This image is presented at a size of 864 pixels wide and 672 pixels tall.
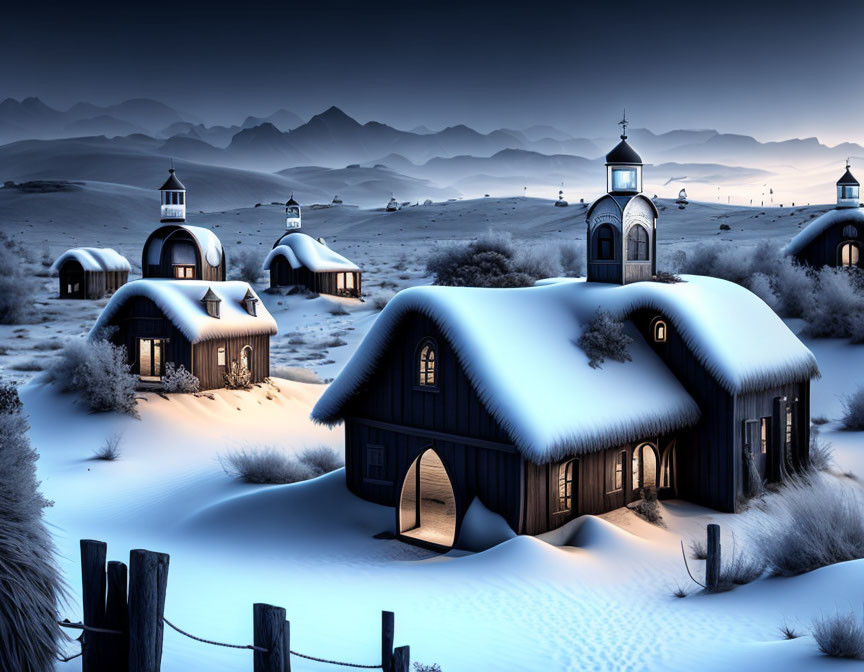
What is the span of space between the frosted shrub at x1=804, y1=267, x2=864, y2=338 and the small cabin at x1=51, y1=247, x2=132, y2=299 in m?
38.6

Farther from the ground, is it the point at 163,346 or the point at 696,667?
the point at 163,346

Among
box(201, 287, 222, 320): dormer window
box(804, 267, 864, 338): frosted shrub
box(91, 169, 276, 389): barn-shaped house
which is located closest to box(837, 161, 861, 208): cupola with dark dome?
box(804, 267, 864, 338): frosted shrub

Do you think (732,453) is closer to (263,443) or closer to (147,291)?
(263,443)

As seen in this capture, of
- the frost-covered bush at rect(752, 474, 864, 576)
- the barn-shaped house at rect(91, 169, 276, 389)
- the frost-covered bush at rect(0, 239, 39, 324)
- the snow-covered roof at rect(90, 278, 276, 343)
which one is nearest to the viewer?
the frost-covered bush at rect(752, 474, 864, 576)

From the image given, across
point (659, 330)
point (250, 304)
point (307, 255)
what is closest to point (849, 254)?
point (659, 330)

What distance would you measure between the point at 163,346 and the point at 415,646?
21629mm

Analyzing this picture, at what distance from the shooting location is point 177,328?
30.2 metres

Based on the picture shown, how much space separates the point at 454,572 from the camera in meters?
14.6

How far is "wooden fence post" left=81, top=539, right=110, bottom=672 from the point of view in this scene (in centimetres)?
868

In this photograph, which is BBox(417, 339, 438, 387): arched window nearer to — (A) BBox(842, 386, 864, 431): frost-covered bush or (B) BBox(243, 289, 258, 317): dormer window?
(A) BBox(842, 386, 864, 431): frost-covered bush

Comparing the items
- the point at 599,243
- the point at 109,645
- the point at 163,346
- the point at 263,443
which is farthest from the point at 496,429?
the point at 163,346

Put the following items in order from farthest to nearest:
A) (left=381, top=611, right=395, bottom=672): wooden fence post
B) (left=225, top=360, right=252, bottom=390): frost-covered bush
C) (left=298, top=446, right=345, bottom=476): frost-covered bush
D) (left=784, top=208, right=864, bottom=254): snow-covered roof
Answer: (left=784, top=208, right=864, bottom=254): snow-covered roof, (left=225, top=360, right=252, bottom=390): frost-covered bush, (left=298, top=446, right=345, bottom=476): frost-covered bush, (left=381, top=611, right=395, bottom=672): wooden fence post

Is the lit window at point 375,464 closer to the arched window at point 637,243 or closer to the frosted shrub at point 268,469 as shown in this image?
the frosted shrub at point 268,469

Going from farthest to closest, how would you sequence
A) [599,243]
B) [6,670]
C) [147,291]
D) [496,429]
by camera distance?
[147,291] < [599,243] < [496,429] < [6,670]
